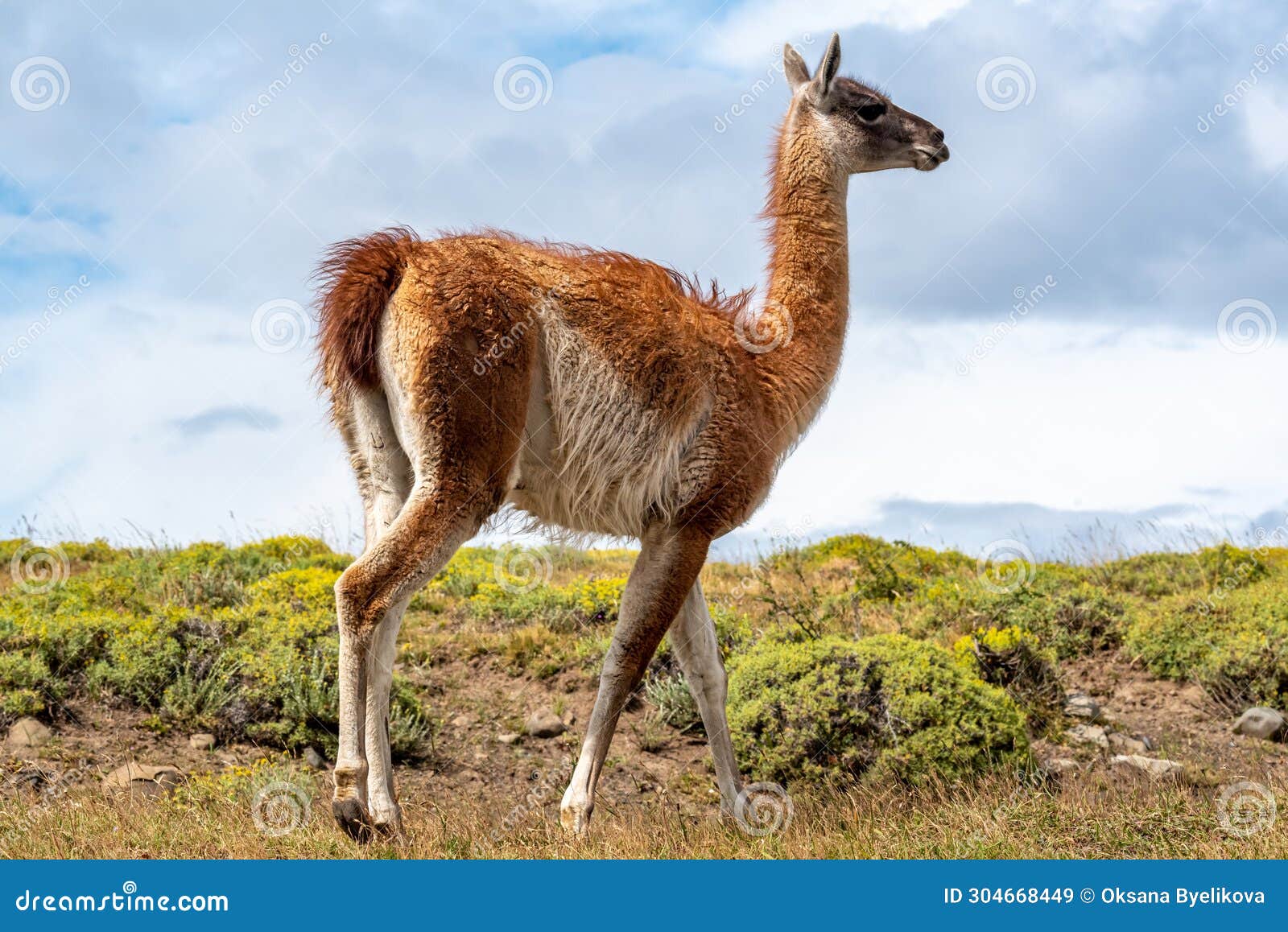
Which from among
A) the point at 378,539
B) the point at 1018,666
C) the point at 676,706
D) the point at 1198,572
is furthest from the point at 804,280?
the point at 1198,572

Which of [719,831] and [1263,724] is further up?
[1263,724]

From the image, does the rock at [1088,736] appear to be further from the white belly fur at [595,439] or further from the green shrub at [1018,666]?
the white belly fur at [595,439]

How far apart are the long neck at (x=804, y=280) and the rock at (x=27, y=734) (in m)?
5.53

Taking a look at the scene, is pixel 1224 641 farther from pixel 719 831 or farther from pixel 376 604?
pixel 376 604

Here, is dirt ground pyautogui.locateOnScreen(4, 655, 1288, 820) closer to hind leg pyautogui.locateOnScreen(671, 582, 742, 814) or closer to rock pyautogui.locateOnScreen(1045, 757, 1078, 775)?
rock pyautogui.locateOnScreen(1045, 757, 1078, 775)

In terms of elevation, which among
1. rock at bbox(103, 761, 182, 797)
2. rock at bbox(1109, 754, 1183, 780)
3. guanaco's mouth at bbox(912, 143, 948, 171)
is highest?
guanaco's mouth at bbox(912, 143, 948, 171)

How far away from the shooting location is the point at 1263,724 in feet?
31.1

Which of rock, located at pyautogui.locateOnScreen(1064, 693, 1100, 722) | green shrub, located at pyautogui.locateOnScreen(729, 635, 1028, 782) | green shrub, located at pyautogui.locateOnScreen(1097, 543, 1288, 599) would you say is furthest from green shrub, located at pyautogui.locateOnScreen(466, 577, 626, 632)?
green shrub, located at pyautogui.locateOnScreen(1097, 543, 1288, 599)

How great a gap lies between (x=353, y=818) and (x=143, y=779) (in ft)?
9.29

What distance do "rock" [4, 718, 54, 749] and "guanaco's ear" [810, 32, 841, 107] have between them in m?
6.73

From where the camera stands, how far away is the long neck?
7.18 meters

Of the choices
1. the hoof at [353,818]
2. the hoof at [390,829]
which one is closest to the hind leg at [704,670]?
the hoof at [390,829]

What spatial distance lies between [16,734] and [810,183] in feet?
21.3

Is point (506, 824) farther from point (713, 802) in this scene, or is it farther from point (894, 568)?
point (894, 568)
